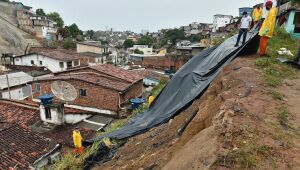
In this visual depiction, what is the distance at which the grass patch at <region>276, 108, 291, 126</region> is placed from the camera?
11.0ft

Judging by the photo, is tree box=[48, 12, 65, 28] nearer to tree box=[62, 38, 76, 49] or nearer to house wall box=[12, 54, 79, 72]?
tree box=[62, 38, 76, 49]

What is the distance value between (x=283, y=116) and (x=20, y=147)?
329 inches

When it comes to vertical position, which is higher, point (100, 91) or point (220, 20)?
point (220, 20)

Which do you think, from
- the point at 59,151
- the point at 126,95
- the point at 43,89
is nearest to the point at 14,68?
the point at 43,89

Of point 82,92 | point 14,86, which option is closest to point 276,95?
point 82,92

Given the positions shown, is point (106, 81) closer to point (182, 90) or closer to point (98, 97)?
point (98, 97)

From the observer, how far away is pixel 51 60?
2477 cm

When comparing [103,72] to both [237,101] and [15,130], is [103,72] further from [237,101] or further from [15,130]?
[237,101]

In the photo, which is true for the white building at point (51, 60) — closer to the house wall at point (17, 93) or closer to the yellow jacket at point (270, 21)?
the house wall at point (17, 93)

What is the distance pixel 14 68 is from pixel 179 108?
25.2 metres

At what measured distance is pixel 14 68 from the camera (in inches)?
1008

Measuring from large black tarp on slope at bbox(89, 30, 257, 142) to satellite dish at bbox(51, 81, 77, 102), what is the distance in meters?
8.23

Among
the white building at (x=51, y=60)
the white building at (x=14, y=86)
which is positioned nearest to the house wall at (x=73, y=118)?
the white building at (x=14, y=86)

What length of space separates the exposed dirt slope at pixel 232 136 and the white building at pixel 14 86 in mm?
16769
